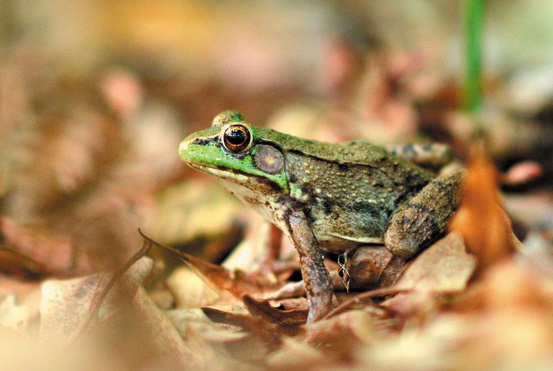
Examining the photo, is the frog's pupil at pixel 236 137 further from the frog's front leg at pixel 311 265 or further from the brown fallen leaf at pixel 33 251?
the brown fallen leaf at pixel 33 251

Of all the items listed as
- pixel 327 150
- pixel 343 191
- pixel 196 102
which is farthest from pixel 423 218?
pixel 196 102

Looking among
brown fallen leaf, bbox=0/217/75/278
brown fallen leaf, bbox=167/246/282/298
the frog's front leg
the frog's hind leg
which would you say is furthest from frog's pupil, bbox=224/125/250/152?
brown fallen leaf, bbox=0/217/75/278

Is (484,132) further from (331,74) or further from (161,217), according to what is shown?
(161,217)

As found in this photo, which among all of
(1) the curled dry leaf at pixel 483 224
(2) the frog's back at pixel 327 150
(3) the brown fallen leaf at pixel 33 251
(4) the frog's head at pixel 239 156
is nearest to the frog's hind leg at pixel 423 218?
(2) the frog's back at pixel 327 150

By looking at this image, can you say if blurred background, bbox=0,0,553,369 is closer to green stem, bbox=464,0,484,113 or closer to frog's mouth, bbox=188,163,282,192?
green stem, bbox=464,0,484,113

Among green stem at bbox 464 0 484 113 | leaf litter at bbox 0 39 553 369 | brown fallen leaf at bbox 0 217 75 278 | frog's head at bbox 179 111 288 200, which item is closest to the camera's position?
leaf litter at bbox 0 39 553 369

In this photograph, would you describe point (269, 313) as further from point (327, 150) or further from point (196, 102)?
point (196, 102)

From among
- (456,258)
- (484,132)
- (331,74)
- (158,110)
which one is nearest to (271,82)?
(331,74)
